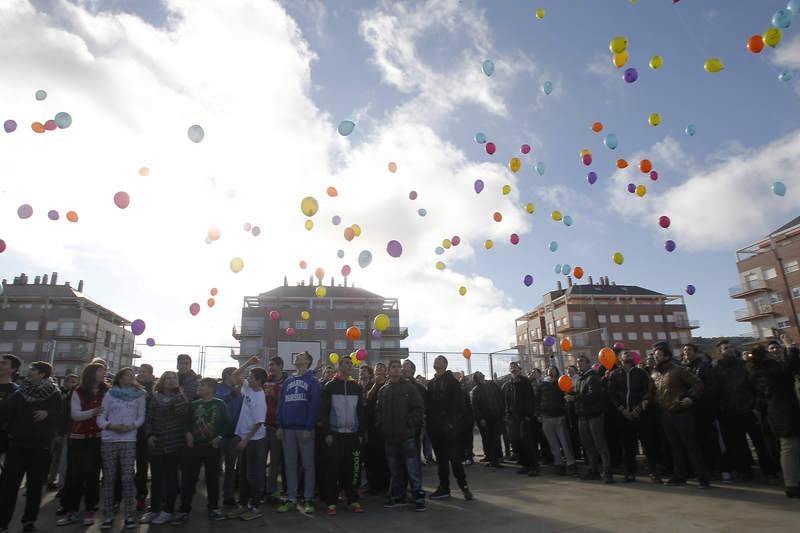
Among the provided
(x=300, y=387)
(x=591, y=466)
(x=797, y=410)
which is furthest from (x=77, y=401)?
(x=797, y=410)

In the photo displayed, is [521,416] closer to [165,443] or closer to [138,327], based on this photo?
[165,443]

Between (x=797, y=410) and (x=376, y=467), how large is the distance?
5.69m

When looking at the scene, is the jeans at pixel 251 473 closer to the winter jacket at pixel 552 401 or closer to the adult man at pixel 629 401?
the winter jacket at pixel 552 401

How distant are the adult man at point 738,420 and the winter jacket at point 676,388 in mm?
707

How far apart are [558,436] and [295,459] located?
4.67m

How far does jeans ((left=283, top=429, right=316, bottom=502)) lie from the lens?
5.89 meters

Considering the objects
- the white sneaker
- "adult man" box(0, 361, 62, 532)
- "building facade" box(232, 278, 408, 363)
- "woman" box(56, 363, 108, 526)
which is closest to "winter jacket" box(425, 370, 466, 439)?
the white sneaker

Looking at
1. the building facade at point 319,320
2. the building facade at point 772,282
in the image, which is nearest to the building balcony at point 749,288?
the building facade at point 772,282

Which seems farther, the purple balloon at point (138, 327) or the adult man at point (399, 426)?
the purple balloon at point (138, 327)

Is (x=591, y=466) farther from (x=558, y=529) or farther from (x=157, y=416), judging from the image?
(x=157, y=416)

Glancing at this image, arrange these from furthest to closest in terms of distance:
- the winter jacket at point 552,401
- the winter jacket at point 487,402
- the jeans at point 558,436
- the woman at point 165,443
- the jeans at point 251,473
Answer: the winter jacket at point 487,402 → the winter jacket at point 552,401 → the jeans at point 558,436 → the jeans at point 251,473 → the woman at point 165,443

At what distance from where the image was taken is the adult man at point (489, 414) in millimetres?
9336

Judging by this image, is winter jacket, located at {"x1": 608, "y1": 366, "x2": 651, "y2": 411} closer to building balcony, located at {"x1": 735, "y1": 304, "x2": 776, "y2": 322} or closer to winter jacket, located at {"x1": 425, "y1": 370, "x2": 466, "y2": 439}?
winter jacket, located at {"x1": 425, "y1": 370, "x2": 466, "y2": 439}

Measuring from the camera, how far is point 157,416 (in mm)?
5586
